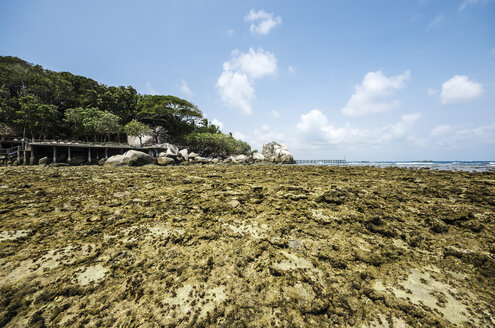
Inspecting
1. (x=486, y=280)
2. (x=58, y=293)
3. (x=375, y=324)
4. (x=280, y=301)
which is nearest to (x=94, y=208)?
(x=58, y=293)

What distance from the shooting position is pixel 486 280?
2377 mm

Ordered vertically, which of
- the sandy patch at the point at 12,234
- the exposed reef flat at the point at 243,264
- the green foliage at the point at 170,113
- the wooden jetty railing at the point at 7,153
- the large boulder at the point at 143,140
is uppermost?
the green foliage at the point at 170,113

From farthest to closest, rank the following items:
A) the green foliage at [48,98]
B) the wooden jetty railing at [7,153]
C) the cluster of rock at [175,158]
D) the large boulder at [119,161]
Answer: the green foliage at [48,98] < the wooden jetty railing at [7,153] < the cluster of rock at [175,158] < the large boulder at [119,161]

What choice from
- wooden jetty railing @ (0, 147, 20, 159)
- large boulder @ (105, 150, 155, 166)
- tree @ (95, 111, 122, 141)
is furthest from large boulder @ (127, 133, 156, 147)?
large boulder @ (105, 150, 155, 166)

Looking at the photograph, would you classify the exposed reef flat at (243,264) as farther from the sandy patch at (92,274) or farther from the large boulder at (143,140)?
the large boulder at (143,140)

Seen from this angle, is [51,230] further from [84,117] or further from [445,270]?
[84,117]

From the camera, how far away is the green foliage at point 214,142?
50.6 m

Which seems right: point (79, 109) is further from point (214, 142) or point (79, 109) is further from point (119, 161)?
point (214, 142)

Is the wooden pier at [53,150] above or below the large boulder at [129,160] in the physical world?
above

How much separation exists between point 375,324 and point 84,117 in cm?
5111

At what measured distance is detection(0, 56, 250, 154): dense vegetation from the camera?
113 ft

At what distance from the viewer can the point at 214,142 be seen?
52531 millimetres

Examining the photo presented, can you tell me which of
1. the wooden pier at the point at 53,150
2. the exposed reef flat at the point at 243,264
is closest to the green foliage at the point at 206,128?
the wooden pier at the point at 53,150

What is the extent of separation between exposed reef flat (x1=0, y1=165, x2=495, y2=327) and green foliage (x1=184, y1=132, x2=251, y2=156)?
4692 cm
